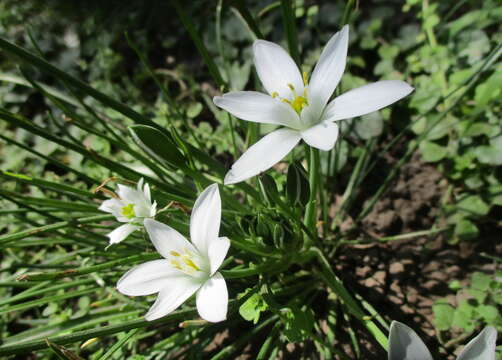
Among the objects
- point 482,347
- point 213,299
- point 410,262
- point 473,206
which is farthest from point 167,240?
point 473,206

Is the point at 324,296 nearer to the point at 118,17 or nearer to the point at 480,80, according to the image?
the point at 480,80

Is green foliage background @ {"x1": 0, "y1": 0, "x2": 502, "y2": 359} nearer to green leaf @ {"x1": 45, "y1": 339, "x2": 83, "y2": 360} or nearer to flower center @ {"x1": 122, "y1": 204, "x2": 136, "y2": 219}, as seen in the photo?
flower center @ {"x1": 122, "y1": 204, "x2": 136, "y2": 219}

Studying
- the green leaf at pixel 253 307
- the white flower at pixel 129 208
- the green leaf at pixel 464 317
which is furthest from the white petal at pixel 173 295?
the green leaf at pixel 464 317

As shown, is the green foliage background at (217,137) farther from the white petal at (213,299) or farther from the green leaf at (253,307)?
the white petal at (213,299)

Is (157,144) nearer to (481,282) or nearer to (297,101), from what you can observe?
(297,101)

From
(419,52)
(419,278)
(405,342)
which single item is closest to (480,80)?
(419,52)

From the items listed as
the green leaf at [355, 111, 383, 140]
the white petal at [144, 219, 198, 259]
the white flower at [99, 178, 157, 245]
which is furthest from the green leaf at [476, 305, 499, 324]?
the white flower at [99, 178, 157, 245]
